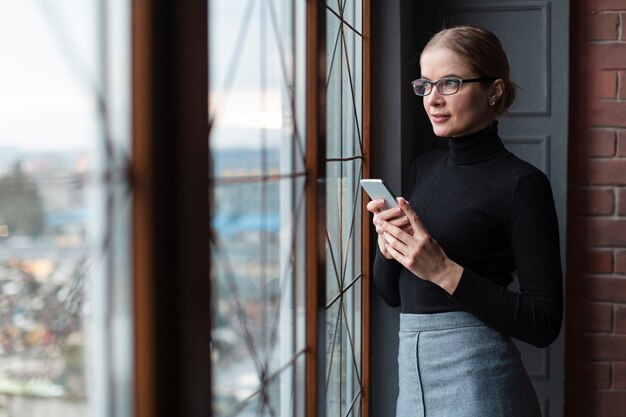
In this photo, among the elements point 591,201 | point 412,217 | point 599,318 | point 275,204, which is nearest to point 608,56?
point 591,201

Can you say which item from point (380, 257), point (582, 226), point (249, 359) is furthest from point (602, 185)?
point (249, 359)

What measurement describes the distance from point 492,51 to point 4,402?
1300 mm

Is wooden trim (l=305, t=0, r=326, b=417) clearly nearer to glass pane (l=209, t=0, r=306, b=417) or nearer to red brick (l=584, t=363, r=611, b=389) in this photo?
glass pane (l=209, t=0, r=306, b=417)

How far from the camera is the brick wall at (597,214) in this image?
115 inches

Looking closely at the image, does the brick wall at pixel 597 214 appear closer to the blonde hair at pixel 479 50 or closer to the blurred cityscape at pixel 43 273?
the blonde hair at pixel 479 50

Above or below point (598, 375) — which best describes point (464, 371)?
above

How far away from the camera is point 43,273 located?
78 cm

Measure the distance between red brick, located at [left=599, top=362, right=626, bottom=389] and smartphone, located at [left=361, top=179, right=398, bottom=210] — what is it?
1.67m

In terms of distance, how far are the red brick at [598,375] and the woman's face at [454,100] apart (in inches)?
61.8

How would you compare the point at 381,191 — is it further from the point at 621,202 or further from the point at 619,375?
the point at 619,375

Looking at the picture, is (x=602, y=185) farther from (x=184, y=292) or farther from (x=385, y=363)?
(x=184, y=292)

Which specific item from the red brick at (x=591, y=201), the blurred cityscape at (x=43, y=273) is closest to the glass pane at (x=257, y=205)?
the blurred cityscape at (x=43, y=273)

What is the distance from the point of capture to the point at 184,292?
1.02m

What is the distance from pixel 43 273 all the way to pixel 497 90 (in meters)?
1.20
